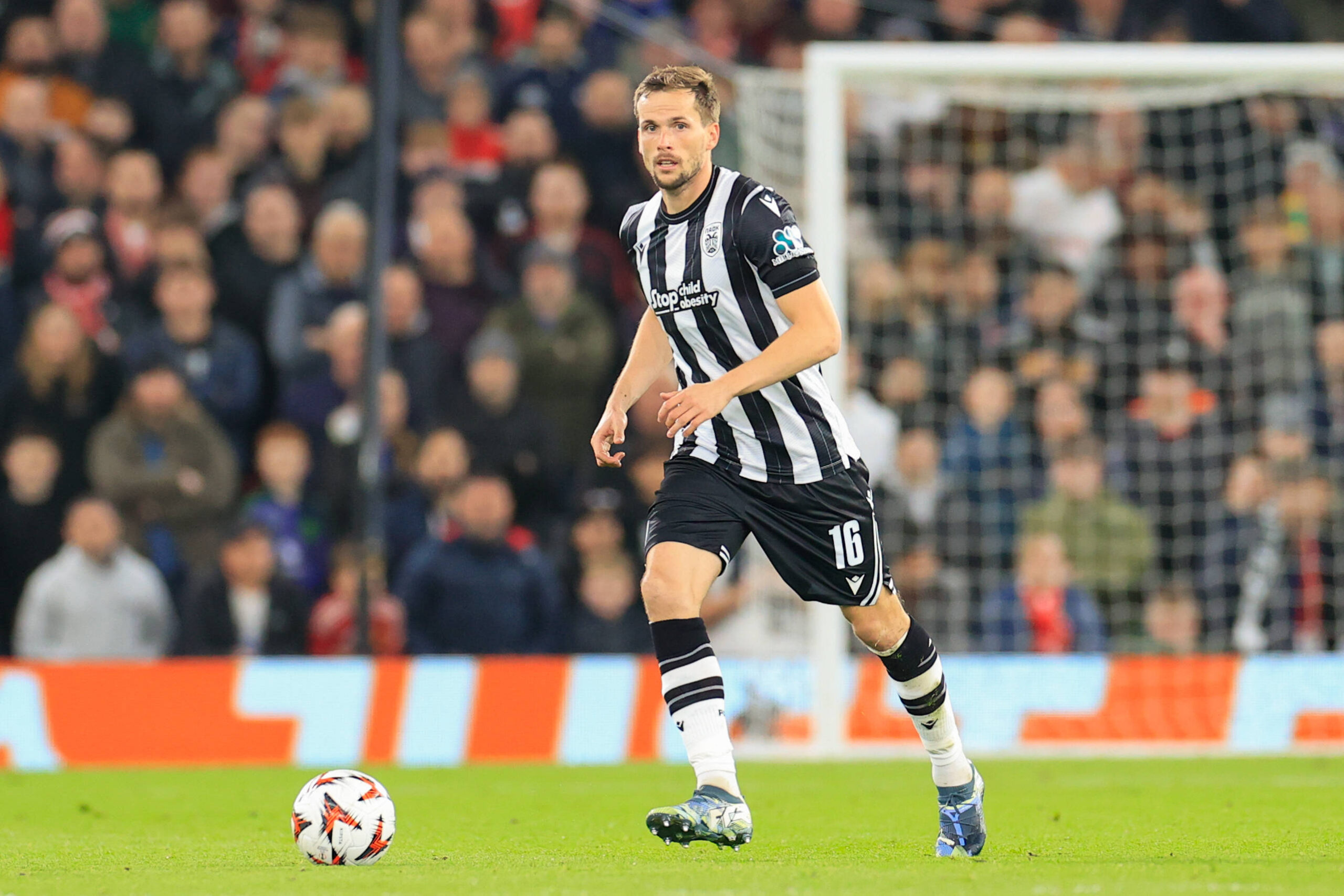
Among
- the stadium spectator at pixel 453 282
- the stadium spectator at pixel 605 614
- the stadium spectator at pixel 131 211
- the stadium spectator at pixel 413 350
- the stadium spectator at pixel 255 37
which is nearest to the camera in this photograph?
the stadium spectator at pixel 605 614

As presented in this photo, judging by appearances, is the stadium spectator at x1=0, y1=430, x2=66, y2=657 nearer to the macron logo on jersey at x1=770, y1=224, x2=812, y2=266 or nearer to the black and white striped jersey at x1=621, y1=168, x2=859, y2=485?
the black and white striped jersey at x1=621, y1=168, x2=859, y2=485

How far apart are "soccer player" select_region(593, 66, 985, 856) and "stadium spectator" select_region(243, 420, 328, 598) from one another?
6256mm

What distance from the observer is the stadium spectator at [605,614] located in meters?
11.5

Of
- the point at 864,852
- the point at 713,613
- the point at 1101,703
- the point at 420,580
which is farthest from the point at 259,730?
the point at 864,852

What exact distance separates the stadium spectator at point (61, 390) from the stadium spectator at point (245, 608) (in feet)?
3.34

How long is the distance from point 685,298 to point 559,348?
21.8 ft

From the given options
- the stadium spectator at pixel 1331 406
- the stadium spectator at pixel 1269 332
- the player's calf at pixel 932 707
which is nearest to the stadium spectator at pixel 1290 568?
the stadium spectator at pixel 1331 406

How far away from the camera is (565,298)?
12219mm

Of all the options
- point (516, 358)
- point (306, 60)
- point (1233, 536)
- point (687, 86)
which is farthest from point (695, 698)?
point (306, 60)

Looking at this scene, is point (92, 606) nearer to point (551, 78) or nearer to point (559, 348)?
point (559, 348)

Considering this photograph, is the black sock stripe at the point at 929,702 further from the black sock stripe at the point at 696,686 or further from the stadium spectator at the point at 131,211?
the stadium spectator at the point at 131,211

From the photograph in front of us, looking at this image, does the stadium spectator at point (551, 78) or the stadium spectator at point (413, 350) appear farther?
the stadium spectator at point (551, 78)

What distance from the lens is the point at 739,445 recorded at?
18.0 feet

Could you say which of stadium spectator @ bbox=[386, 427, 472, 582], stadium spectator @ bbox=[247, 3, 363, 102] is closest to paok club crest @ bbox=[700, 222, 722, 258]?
stadium spectator @ bbox=[386, 427, 472, 582]
